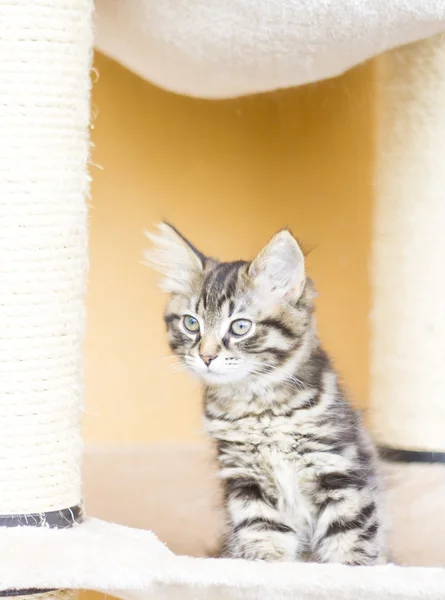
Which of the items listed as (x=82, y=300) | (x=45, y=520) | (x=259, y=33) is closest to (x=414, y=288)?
(x=259, y=33)

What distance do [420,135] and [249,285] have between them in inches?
19.7

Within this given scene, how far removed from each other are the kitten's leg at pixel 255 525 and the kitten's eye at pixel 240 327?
24 centimetres

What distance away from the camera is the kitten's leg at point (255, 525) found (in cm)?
137

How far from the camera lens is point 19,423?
1.19m

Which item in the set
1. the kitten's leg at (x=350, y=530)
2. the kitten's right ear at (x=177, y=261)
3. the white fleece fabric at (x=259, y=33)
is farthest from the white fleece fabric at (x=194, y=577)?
the white fleece fabric at (x=259, y=33)

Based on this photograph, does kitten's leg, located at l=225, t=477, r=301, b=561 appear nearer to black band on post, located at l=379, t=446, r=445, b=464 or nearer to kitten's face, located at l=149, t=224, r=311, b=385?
kitten's face, located at l=149, t=224, r=311, b=385

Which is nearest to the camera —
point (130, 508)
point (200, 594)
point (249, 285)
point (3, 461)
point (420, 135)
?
point (200, 594)

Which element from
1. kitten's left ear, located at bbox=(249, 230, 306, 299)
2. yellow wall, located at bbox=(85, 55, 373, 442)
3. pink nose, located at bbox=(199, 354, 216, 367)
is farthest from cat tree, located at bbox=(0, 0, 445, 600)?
yellow wall, located at bbox=(85, 55, 373, 442)

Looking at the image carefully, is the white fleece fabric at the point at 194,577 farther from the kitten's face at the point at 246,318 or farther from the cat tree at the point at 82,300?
the kitten's face at the point at 246,318

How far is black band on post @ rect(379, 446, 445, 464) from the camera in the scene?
1678 mm

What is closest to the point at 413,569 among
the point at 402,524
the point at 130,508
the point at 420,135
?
the point at 402,524

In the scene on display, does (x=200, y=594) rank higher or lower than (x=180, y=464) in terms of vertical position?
higher

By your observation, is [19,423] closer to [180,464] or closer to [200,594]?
[200,594]

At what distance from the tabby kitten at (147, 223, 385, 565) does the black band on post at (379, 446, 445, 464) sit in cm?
24
